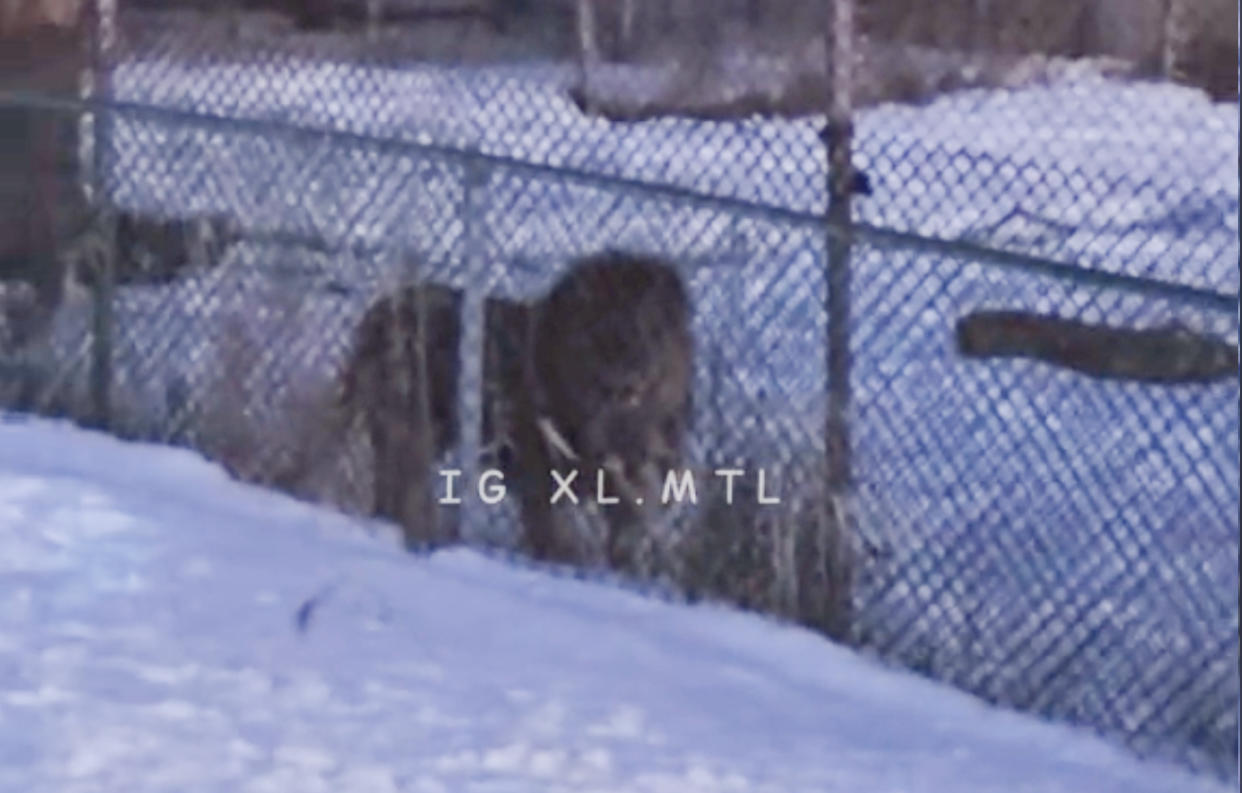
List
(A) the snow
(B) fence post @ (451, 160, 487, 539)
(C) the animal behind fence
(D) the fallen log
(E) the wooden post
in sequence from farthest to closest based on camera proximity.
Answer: (E) the wooden post < (D) the fallen log < (B) fence post @ (451, 160, 487, 539) < (C) the animal behind fence < (A) the snow

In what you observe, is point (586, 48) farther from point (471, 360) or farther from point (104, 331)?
point (471, 360)

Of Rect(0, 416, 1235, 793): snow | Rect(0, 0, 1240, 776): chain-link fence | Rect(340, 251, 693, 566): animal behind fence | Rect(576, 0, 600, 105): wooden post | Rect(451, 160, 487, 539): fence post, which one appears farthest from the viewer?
Rect(576, 0, 600, 105): wooden post

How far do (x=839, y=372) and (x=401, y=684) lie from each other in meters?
1.41

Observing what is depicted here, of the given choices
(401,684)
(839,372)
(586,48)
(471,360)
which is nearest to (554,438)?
(471,360)

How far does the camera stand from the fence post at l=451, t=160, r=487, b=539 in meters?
7.23

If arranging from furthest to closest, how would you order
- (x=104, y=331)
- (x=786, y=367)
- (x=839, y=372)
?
1. (x=104, y=331)
2. (x=786, y=367)
3. (x=839, y=372)

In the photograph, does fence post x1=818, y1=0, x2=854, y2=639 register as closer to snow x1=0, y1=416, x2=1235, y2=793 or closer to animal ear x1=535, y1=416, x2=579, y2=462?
snow x1=0, y1=416, x2=1235, y2=793

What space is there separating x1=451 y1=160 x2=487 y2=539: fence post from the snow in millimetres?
168

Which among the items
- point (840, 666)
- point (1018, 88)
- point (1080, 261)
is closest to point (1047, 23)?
point (1018, 88)

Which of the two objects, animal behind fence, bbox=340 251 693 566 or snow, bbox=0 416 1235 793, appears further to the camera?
animal behind fence, bbox=340 251 693 566

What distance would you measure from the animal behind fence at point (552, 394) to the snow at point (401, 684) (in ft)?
0.67

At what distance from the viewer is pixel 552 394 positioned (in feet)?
23.9

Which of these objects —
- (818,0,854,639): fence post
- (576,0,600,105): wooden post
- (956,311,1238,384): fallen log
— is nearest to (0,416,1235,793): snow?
(818,0,854,639): fence post

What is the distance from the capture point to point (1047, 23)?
17.0 meters
